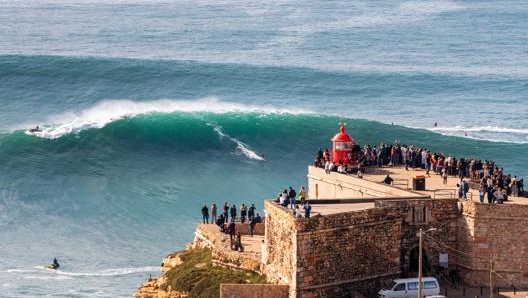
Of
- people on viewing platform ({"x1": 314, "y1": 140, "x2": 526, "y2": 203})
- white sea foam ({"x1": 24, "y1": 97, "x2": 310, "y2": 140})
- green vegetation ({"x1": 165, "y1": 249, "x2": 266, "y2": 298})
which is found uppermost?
white sea foam ({"x1": 24, "y1": 97, "x2": 310, "y2": 140})

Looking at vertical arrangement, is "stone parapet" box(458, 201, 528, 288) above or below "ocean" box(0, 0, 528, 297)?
below

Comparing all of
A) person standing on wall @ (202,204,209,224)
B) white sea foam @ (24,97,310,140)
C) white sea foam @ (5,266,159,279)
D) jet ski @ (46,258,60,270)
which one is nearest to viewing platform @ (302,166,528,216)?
person standing on wall @ (202,204,209,224)

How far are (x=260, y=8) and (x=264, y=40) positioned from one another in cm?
2477

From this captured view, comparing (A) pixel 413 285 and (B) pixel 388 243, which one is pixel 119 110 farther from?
(A) pixel 413 285

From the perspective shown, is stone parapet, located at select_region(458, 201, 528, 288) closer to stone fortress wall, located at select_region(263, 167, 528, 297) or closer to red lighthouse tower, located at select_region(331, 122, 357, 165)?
stone fortress wall, located at select_region(263, 167, 528, 297)

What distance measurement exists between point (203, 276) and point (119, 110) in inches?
A: 1562

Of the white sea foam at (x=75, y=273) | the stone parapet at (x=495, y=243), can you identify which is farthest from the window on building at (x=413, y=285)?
the white sea foam at (x=75, y=273)

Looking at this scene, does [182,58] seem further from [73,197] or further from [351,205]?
[351,205]

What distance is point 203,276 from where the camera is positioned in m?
52.6

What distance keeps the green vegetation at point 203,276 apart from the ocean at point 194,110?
536 cm

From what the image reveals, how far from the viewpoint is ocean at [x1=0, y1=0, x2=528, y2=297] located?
68.3 metres

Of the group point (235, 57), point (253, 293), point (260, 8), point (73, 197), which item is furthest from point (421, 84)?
point (253, 293)

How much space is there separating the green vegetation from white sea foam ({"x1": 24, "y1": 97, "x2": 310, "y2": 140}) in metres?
31.4

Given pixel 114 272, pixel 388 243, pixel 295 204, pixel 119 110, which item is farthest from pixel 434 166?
pixel 119 110
